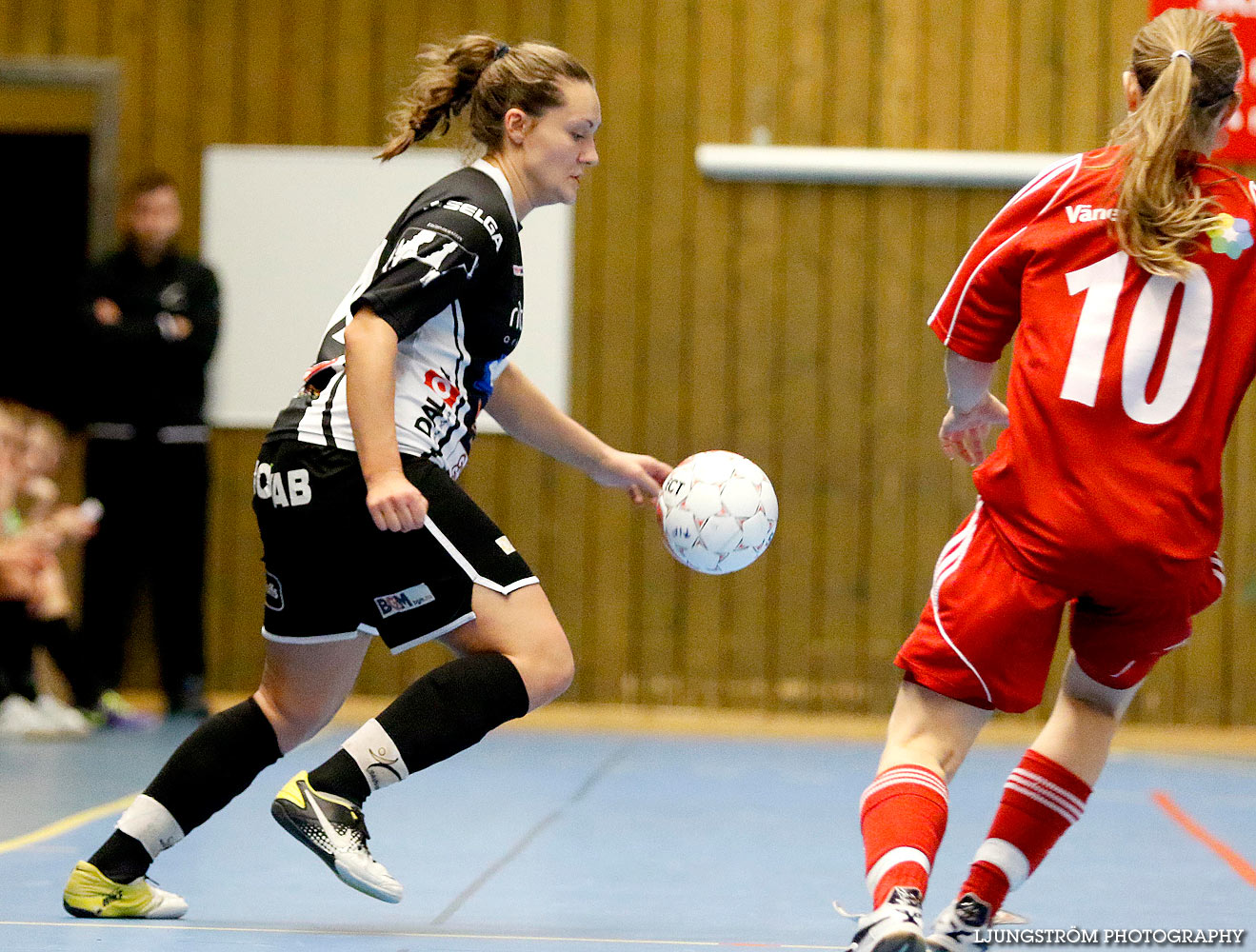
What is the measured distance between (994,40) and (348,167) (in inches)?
119

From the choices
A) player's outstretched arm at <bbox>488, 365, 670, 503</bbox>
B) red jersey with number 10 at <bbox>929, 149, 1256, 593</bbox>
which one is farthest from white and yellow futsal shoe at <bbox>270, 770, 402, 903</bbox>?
red jersey with number 10 at <bbox>929, 149, 1256, 593</bbox>

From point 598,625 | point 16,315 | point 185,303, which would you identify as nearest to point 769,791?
point 598,625

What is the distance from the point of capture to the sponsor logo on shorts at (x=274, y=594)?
2686mm

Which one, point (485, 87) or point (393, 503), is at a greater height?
point (485, 87)

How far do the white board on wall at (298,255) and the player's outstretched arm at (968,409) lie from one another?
434 centimetres

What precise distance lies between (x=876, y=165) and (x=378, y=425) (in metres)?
4.77

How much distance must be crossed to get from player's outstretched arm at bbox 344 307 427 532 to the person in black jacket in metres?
4.14

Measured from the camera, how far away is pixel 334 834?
8.14 ft

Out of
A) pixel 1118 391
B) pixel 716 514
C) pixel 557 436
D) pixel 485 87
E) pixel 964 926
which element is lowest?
pixel 964 926

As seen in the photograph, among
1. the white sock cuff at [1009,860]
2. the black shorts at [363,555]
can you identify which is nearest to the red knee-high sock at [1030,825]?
the white sock cuff at [1009,860]

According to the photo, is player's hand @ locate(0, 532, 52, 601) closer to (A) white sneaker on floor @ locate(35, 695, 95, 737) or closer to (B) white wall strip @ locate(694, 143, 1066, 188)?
(A) white sneaker on floor @ locate(35, 695, 95, 737)

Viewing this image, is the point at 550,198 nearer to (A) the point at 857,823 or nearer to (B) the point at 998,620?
(B) the point at 998,620

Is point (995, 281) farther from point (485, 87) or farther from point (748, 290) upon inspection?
point (748, 290)

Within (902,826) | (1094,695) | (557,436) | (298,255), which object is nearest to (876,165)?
(298,255)
